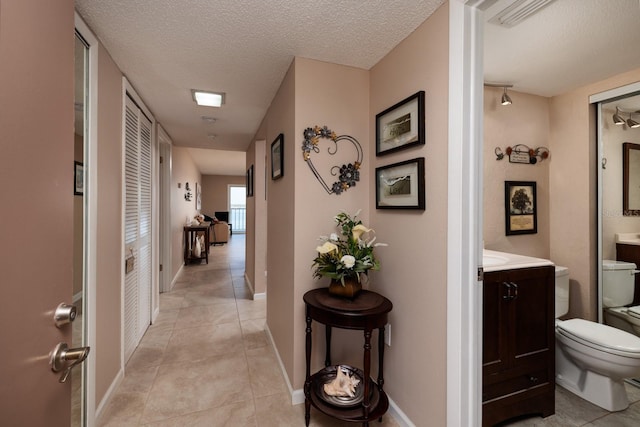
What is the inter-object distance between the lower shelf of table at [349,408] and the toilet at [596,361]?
1.30 metres

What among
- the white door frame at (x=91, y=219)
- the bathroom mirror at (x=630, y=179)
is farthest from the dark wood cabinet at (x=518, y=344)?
the white door frame at (x=91, y=219)

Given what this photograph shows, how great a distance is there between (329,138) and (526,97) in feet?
6.33

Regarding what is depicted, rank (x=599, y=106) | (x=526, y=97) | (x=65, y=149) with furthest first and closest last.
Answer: (x=526, y=97), (x=599, y=106), (x=65, y=149)

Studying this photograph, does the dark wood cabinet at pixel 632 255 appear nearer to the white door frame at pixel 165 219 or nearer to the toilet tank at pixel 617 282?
the toilet tank at pixel 617 282

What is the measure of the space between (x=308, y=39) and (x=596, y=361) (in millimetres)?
2561

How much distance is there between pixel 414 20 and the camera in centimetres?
145

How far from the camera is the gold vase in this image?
1592 millimetres

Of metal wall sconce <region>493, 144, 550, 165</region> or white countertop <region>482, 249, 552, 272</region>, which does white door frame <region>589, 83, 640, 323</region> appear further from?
white countertop <region>482, 249, 552, 272</region>

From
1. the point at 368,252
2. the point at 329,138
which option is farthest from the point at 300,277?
the point at 329,138

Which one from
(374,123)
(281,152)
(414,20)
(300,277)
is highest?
(414,20)

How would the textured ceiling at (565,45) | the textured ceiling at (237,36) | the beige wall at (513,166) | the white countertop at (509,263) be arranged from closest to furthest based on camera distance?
the textured ceiling at (237,36) → the textured ceiling at (565,45) → the white countertop at (509,263) → the beige wall at (513,166)

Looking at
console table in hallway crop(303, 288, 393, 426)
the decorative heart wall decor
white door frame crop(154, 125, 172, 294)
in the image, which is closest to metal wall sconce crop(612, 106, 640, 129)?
the decorative heart wall decor

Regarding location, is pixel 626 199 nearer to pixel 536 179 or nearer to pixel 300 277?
pixel 536 179

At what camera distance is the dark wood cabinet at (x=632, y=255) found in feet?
7.02
